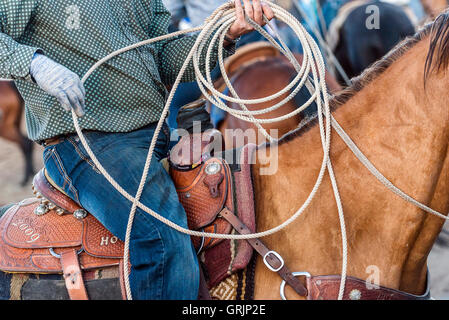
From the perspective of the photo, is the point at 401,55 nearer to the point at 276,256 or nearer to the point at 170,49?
the point at 276,256

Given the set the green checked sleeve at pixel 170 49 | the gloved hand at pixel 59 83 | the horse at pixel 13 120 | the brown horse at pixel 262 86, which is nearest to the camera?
the gloved hand at pixel 59 83

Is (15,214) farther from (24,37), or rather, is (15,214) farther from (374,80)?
(374,80)

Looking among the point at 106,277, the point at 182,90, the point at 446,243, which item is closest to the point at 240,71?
the point at 182,90

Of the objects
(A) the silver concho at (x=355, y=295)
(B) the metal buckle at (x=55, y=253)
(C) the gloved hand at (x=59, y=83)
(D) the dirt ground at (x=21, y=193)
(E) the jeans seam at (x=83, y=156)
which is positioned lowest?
(D) the dirt ground at (x=21, y=193)

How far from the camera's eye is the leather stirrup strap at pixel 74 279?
1.54 meters

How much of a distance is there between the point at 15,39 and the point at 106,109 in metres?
0.37

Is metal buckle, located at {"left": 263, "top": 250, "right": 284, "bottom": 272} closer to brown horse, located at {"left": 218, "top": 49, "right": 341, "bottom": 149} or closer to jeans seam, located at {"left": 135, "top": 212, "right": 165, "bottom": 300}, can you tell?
jeans seam, located at {"left": 135, "top": 212, "right": 165, "bottom": 300}

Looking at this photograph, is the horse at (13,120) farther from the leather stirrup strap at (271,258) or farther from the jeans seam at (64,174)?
the leather stirrup strap at (271,258)

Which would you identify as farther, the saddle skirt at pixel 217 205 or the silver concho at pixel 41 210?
the silver concho at pixel 41 210

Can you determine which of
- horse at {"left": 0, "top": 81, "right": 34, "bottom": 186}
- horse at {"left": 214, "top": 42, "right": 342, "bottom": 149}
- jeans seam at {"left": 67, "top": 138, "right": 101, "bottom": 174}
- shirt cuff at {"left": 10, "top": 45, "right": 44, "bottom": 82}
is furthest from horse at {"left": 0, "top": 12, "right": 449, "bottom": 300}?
Result: horse at {"left": 0, "top": 81, "right": 34, "bottom": 186}

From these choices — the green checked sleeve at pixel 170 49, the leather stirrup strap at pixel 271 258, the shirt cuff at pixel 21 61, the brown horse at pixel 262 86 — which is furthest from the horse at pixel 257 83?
the shirt cuff at pixel 21 61

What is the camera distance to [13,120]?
215 inches

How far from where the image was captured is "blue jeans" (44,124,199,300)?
1452 mm

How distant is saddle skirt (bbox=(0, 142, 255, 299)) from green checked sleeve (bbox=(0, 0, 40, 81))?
438 millimetres
